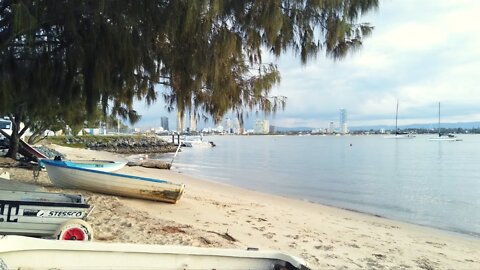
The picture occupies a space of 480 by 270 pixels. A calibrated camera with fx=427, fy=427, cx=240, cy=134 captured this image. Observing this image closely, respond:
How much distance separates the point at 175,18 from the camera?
3.95m

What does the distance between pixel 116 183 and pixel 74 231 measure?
5660mm

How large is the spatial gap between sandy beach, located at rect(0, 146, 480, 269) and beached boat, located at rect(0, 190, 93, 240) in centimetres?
76

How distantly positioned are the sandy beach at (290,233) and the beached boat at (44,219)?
0.76 metres

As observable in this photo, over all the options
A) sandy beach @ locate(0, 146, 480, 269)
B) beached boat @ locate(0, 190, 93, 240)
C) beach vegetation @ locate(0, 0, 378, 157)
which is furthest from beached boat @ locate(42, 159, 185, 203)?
beach vegetation @ locate(0, 0, 378, 157)

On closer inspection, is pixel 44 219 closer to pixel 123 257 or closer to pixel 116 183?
pixel 123 257

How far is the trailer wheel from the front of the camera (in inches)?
213

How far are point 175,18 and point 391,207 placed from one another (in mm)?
14938

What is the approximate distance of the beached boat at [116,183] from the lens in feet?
36.2

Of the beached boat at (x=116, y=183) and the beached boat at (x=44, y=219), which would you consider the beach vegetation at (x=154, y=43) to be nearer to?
the beached boat at (x=44, y=219)

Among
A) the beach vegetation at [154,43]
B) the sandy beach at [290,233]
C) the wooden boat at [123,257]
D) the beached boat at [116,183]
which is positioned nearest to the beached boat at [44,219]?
the sandy beach at [290,233]

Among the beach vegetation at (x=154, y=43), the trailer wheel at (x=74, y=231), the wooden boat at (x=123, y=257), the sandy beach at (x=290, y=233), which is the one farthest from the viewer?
the sandy beach at (x=290, y=233)

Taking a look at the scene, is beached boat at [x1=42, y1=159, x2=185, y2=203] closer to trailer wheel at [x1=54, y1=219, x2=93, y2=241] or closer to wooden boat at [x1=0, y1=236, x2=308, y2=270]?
trailer wheel at [x1=54, y1=219, x2=93, y2=241]

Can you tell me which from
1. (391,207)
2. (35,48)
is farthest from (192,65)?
(391,207)

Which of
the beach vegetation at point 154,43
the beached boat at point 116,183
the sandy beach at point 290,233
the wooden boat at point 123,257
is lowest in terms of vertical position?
the sandy beach at point 290,233
